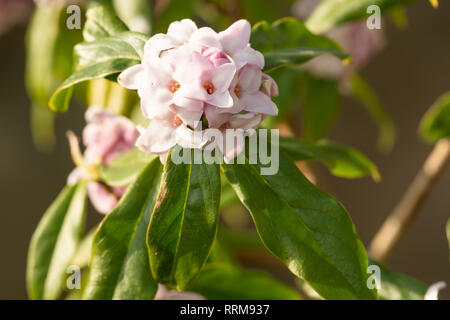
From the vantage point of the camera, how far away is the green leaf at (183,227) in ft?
1.57

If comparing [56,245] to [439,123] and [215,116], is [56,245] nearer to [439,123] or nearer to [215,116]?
[215,116]

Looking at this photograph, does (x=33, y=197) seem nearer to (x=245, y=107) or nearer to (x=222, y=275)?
(x=222, y=275)

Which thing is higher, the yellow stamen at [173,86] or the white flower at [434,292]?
the yellow stamen at [173,86]

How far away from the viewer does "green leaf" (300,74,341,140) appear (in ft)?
3.12

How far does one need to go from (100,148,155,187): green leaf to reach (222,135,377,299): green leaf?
0.12m

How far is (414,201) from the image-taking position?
811 millimetres

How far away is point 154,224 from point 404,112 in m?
1.33

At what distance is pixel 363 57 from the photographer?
35.3 inches

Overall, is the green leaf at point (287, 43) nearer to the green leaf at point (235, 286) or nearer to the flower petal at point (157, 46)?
the flower petal at point (157, 46)

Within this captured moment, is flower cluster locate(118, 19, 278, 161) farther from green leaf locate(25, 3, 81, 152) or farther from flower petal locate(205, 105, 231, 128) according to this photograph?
green leaf locate(25, 3, 81, 152)

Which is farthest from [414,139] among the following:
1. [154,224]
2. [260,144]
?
[154,224]

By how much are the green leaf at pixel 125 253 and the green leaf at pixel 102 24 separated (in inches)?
6.3

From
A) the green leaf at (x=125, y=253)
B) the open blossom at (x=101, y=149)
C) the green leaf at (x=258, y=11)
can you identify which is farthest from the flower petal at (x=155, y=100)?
the green leaf at (x=258, y=11)

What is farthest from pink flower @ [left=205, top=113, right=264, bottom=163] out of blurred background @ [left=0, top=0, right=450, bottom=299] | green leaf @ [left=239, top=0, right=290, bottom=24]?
blurred background @ [left=0, top=0, right=450, bottom=299]
